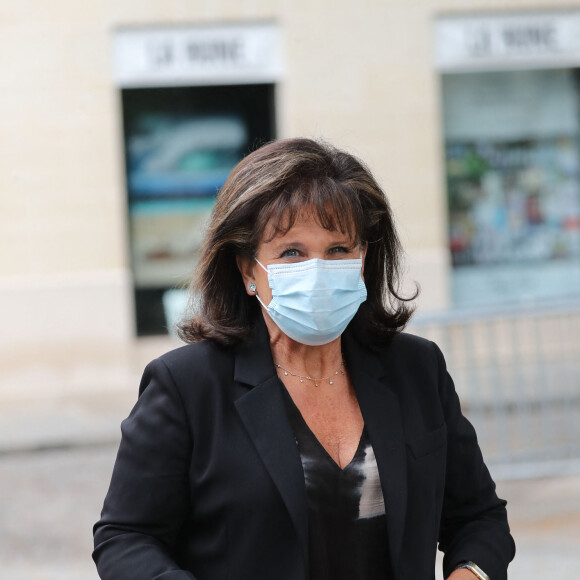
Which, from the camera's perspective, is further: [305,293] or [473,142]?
[473,142]

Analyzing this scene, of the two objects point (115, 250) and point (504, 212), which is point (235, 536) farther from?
point (504, 212)

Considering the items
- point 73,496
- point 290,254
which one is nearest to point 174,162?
point 73,496

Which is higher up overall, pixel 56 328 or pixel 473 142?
pixel 473 142

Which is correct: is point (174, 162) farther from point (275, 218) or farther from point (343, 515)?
point (343, 515)

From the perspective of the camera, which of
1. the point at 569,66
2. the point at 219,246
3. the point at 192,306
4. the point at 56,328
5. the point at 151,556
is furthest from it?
the point at 569,66

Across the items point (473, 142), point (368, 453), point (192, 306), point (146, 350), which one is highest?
point (473, 142)

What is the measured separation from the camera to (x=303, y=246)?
8.27 ft

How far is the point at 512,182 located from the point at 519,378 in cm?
550

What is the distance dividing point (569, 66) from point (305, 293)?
9784mm

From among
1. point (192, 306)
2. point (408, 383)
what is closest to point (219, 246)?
point (192, 306)

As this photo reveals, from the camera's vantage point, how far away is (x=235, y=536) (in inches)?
94.3

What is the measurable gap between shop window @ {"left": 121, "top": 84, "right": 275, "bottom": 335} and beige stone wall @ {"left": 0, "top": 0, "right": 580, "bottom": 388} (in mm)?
325

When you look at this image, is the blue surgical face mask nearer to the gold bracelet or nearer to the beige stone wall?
the gold bracelet

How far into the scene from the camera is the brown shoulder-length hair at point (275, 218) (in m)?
2.52
